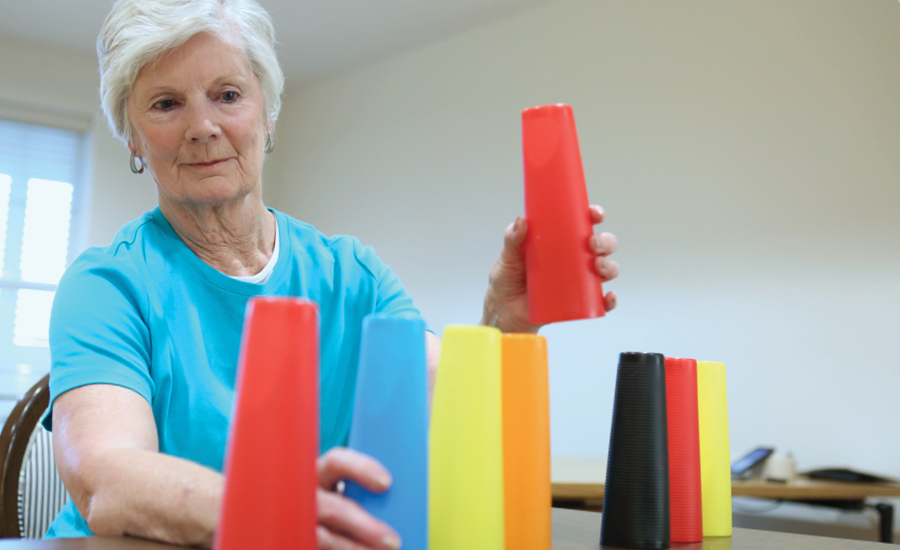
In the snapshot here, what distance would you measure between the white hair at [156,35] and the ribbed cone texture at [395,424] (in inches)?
29.6

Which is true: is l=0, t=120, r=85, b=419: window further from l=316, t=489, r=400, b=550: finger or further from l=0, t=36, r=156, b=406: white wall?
l=316, t=489, r=400, b=550: finger

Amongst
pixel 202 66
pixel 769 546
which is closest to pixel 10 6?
pixel 202 66

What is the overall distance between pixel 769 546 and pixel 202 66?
988mm

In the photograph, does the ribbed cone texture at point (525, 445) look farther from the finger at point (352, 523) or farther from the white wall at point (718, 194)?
the white wall at point (718, 194)

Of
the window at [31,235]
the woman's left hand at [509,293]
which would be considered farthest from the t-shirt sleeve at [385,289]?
the window at [31,235]

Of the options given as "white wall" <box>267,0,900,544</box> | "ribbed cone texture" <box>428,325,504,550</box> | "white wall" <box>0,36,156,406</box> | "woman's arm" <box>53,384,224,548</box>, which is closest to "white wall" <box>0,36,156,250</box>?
"white wall" <box>0,36,156,406</box>

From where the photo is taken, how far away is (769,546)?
73cm

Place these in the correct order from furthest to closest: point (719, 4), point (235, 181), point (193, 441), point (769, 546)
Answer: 1. point (719, 4)
2. point (235, 181)
3. point (193, 441)
4. point (769, 546)

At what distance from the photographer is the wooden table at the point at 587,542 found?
61cm

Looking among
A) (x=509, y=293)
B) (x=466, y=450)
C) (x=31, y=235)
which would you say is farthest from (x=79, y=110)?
(x=466, y=450)

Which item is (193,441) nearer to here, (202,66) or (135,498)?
(135,498)

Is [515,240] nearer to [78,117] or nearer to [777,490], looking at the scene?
[777,490]

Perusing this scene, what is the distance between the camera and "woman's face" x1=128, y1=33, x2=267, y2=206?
1080 mm

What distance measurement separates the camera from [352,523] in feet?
1.56
